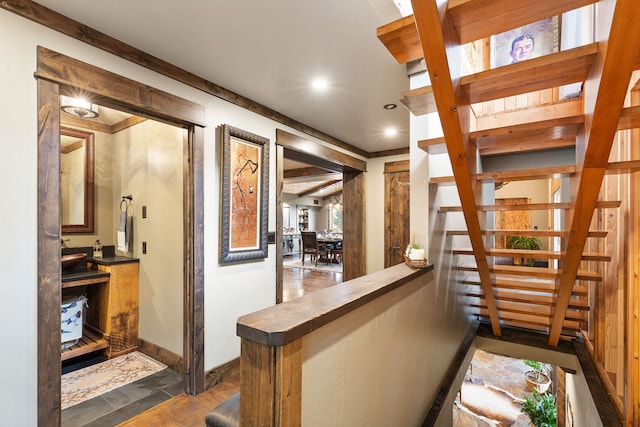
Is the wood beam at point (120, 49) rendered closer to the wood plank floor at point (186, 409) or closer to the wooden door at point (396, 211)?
the wooden door at point (396, 211)

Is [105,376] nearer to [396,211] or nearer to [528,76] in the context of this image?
[528,76]

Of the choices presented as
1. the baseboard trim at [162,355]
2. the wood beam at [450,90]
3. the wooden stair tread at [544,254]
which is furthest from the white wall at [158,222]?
the wooden stair tread at [544,254]

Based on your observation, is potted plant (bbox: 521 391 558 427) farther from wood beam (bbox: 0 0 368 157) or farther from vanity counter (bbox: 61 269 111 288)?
vanity counter (bbox: 61 269 111 288)

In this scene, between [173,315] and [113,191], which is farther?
[113,191]

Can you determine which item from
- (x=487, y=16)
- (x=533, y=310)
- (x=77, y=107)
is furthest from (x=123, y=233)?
(x=533, y=310)

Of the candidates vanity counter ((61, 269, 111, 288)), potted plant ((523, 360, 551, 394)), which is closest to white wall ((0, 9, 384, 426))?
vanity counter ((61, 269, 111, 288))

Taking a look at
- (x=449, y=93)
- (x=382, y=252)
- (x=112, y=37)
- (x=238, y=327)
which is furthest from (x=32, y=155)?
(x=382, y=252)

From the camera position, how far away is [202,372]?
2.17 metres

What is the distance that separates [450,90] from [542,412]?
5188mm

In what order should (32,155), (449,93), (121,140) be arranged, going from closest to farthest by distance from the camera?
(449,93) → (32,155) → (121,140)

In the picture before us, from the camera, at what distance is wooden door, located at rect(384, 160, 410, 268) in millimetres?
4207

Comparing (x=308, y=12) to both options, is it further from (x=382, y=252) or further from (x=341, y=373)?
(x=382, y=252)

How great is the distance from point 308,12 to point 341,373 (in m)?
1.68

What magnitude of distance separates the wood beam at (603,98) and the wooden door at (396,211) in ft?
8.63
